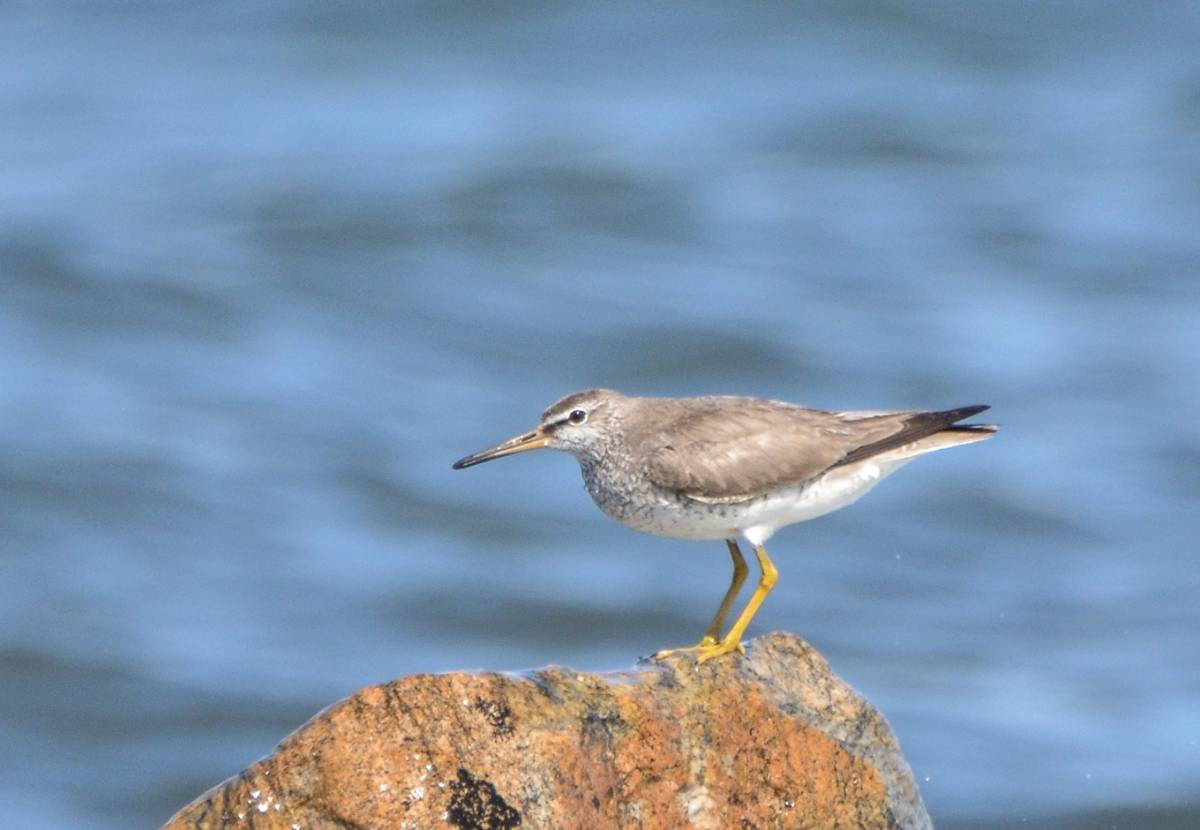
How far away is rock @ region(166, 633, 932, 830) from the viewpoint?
731 centimetres

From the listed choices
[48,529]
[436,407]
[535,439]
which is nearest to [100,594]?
[48,529]

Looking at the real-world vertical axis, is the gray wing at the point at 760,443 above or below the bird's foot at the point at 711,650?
above

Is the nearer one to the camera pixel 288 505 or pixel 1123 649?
pixel 1123 649

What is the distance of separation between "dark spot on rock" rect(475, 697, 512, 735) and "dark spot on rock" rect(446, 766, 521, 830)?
22 cm

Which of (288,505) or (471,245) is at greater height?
(471,245)

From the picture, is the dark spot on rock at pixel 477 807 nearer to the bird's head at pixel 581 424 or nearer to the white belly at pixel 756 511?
the white belly at pixel 756 511

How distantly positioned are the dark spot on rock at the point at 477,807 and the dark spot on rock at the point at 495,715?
0.22 meters

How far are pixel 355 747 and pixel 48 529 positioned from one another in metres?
12.1

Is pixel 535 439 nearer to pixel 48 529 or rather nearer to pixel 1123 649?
pixel 1123 649

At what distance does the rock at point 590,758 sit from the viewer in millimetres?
7309

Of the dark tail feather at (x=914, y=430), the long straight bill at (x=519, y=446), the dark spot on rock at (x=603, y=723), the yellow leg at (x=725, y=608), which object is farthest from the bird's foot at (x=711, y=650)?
the long straight bill at (x=519, y=446)

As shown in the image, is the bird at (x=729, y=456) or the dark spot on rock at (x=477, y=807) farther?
the bird at (x=729, y=456)

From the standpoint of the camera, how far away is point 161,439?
19641 millimetres

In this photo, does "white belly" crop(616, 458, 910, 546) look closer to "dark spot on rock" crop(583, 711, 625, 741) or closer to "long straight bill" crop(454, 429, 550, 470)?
"long straight bill" crop(454, 429, 550, 470)
